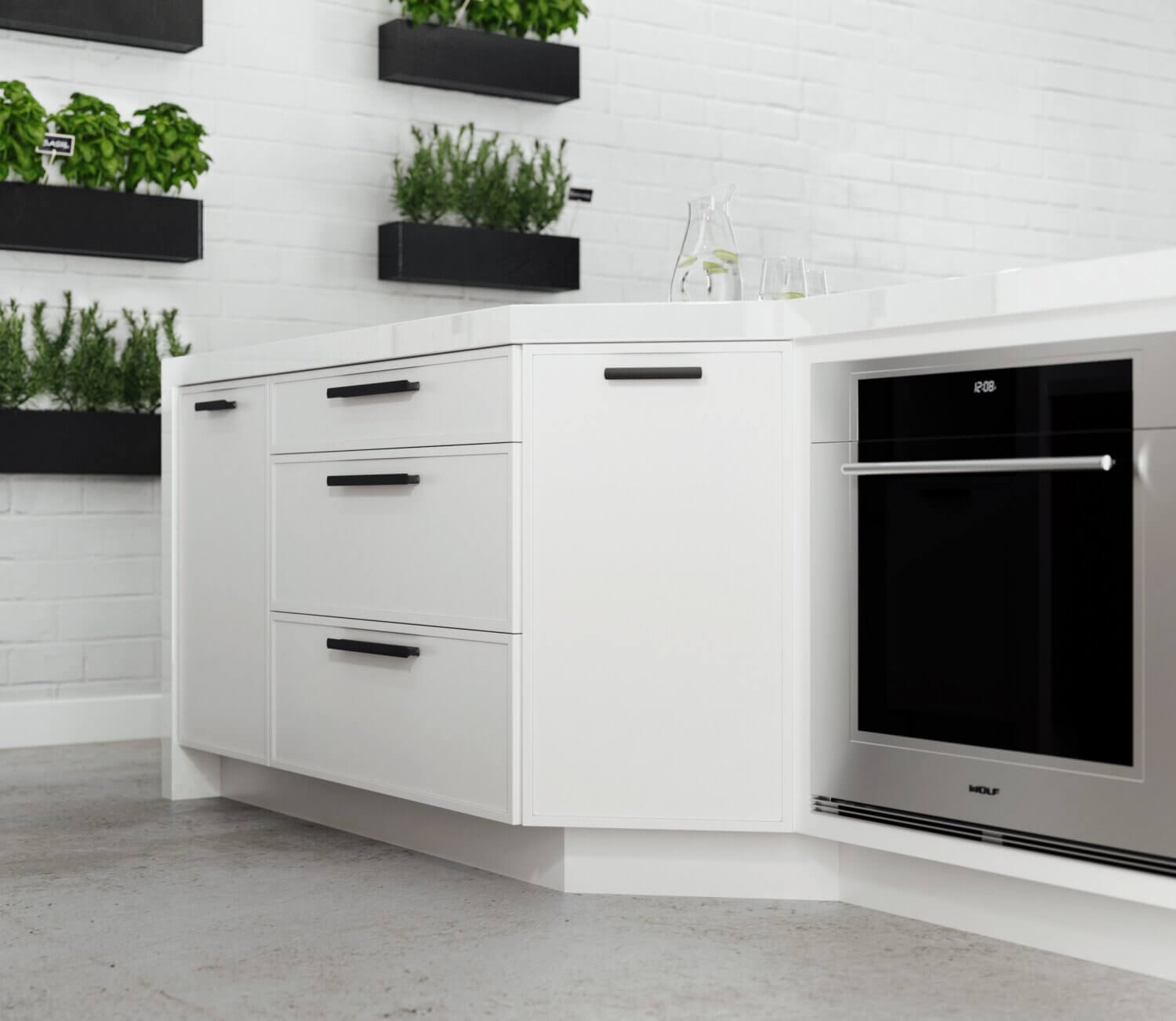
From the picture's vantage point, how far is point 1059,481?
2078 millimetres

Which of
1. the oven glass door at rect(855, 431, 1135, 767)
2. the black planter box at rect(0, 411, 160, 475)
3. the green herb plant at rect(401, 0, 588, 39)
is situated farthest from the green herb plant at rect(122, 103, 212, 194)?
the oven glass door at rect(855, 431, 1135, 767)

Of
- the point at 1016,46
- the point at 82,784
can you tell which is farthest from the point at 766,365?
the point at 1016,46

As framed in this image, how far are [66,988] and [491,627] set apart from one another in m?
0.81

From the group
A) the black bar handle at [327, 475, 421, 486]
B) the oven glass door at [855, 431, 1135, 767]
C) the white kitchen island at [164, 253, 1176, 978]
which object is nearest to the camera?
the oven glass door at [855, 431, 1135, 767]

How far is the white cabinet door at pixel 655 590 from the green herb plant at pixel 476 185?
2024 millimetres

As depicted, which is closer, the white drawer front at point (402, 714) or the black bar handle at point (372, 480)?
the white drawer front at point (402, 714)

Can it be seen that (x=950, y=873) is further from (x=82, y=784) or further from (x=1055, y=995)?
(x=82, y=784)

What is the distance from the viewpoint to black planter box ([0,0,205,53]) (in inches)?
149

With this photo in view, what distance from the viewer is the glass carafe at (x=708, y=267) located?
268cm

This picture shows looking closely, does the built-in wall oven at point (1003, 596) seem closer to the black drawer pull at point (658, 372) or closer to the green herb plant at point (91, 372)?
the black drawer pull at point (658, 372)

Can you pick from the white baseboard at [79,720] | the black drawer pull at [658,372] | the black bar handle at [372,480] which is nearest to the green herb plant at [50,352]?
the white baseboard at [79,720]

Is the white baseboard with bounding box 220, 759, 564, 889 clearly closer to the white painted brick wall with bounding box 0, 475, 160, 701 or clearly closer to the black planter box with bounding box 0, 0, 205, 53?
→ the white painted brick wall with bounding box 0, 475, 160, 701

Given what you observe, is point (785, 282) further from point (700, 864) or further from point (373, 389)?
point (700, 864)

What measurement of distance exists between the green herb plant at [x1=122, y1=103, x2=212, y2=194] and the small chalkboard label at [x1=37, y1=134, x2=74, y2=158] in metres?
0.14
